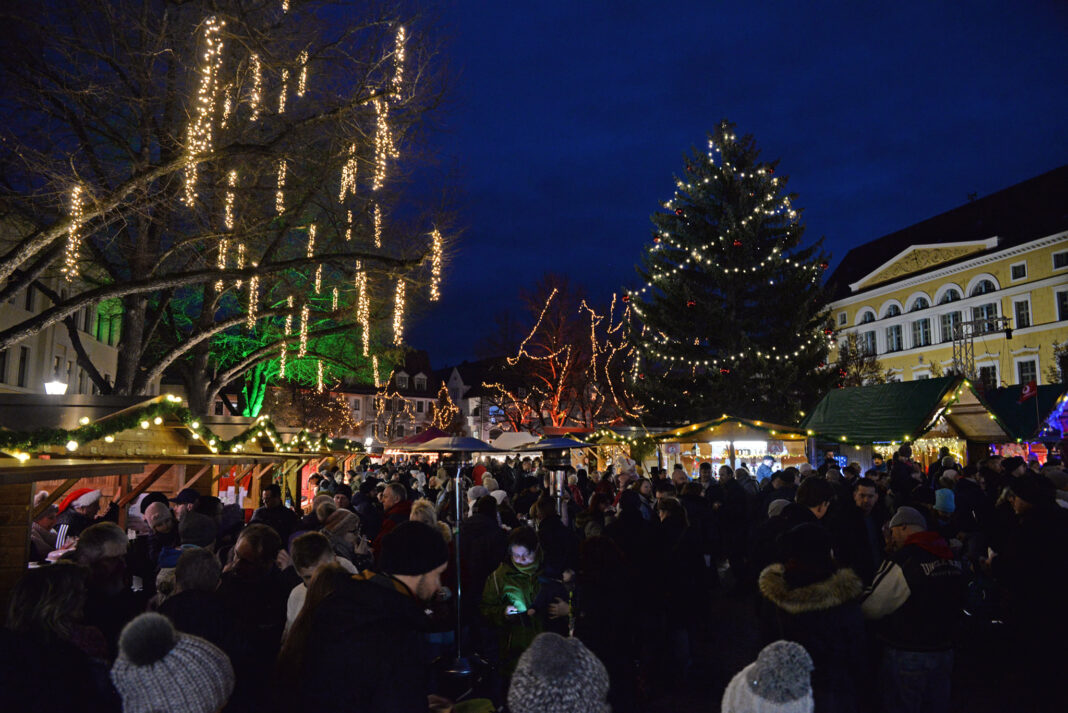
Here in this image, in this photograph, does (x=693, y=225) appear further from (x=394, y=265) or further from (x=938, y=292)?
(x=938, y=292)

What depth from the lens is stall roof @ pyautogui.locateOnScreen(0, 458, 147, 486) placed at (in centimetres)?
542

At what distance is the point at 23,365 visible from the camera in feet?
90.8

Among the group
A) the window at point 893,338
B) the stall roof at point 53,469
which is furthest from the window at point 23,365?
the window at point 893,338

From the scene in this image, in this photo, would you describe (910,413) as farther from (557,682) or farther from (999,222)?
(999,222)

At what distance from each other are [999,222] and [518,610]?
56194 mm

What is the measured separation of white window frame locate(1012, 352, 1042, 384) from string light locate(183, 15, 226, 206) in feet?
165

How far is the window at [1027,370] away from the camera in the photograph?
4781 cm

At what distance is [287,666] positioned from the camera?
121 inches

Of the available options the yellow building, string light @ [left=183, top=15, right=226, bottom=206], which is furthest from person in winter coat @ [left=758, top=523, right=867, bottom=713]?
the yellow building

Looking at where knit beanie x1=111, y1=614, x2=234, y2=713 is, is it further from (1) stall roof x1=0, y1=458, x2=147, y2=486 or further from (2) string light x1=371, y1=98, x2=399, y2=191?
(2) string light x1=371, y1=98, x2=399, y2=191

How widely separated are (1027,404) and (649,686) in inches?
739

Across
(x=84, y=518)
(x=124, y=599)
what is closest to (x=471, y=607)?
(x=124, y=599)

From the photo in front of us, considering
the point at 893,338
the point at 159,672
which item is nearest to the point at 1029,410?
the point at 159,672

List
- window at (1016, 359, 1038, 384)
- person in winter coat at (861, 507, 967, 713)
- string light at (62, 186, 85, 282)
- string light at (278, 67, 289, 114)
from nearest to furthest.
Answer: person in winter coat at (861, 507, 967, 713) < string light at (62, 186, 85, 282) < string light at (278, 67, 289, 114) < window at (1016, 359, 1038, 384)
